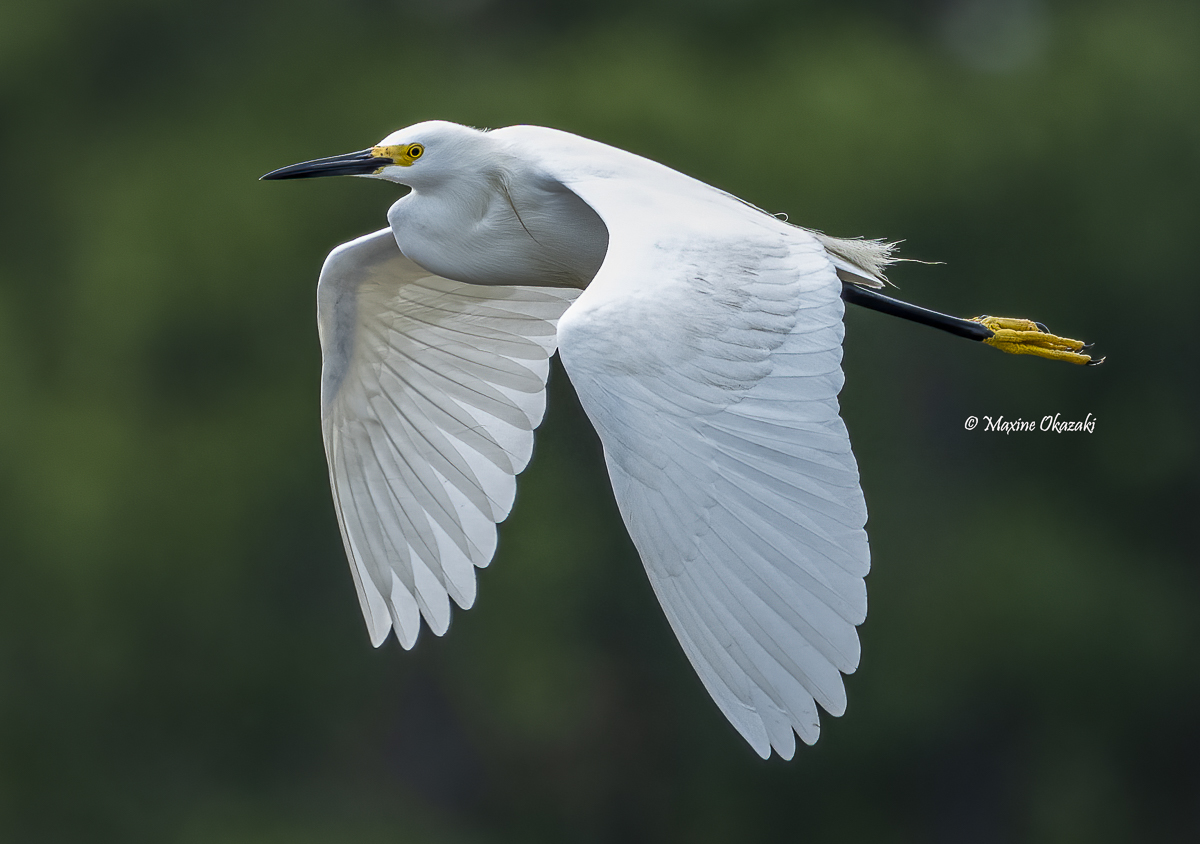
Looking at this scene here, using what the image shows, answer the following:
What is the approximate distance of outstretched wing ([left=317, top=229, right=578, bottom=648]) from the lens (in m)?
4.45

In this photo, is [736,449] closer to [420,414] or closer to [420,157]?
[420,157]

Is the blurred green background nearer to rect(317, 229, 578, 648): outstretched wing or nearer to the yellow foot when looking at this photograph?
the yellow foot

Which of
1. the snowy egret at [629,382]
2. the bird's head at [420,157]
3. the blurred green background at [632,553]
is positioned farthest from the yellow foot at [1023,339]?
the blurred green background at [632,553]

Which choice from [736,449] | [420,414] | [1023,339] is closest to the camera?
[736,449]

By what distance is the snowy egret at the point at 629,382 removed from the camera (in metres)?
3.16

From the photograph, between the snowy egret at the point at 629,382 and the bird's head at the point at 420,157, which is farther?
the bird's head at the point at 420,157

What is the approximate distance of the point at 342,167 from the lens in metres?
4.35

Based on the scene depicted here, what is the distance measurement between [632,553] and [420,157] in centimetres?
585

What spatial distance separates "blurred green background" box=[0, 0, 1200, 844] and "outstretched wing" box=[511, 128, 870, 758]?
651cm

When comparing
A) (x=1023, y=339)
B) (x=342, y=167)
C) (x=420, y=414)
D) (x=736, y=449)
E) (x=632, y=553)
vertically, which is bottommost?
(x=632, y=553)

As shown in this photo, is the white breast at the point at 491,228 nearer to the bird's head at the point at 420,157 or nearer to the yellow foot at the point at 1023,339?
the bird's head at the point at 420,157

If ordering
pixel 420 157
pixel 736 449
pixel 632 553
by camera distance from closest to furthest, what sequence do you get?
pixel 736 449 < pixel 420 157 < pixel 632 553

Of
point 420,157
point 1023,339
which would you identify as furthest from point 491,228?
point 1023,339

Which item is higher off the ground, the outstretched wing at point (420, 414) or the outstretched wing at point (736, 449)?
the outstretched wing at point (736, 449)
